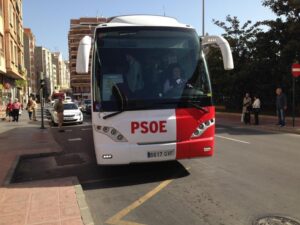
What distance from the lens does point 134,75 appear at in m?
7.48

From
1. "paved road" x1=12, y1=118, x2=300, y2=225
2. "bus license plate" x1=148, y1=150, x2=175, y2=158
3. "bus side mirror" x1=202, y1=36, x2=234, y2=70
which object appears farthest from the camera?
"bus side mirror" x1=202, y1=36, x2=234, y2=70

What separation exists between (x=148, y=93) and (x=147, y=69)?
1.66 ft

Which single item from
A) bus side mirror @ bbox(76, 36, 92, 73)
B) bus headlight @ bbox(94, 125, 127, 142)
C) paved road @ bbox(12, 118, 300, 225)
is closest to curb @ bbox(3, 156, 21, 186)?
paved road @ bbox(12, 118, 300, 225)

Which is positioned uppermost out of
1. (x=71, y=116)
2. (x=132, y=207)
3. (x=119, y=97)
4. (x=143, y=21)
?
(x=143, y=21)

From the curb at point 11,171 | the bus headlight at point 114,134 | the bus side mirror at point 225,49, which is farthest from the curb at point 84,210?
the bus side mirror at point 225,49

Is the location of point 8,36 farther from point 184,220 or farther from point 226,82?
point 184,220

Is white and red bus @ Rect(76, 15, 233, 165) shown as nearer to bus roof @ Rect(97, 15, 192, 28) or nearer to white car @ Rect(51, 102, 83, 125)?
bus roof @ Rect(97, 15, 192, 28)

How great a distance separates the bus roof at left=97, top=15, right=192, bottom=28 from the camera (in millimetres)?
7926

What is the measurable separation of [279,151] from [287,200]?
5247mm

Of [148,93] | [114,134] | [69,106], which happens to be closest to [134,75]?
[148,93]

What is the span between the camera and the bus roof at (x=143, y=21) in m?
7.93

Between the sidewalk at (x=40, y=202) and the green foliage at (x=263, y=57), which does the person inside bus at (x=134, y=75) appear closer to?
the sidewalk at (x=40, y=202)

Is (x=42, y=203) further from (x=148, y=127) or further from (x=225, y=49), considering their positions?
(x=225, y=49)

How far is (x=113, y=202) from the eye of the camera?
633cm
